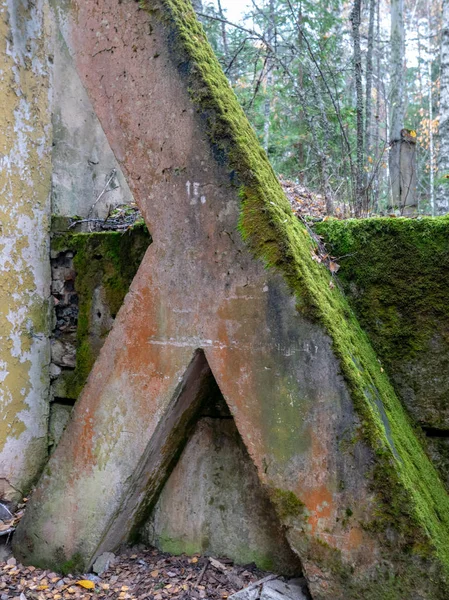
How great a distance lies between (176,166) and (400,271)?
147 centimetres

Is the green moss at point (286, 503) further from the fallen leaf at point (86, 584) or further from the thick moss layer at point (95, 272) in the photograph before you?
the thick moss layer at point (95, 272)

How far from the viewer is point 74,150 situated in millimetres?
4250

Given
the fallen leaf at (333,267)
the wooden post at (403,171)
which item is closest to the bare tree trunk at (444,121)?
the wooden post at (403,171)

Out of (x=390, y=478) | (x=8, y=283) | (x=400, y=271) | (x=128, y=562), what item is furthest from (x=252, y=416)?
(x=8, y=283)

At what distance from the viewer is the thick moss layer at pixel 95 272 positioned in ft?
11.5

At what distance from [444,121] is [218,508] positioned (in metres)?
7.84

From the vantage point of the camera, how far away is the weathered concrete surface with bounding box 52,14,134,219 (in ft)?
13.4

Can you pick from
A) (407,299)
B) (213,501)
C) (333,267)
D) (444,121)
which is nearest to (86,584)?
(213,501)

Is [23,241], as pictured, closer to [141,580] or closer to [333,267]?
[333,267]

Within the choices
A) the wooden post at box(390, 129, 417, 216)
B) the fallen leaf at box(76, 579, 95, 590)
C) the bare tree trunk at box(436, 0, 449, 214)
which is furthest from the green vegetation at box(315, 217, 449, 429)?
the bare tree trunk at box(436, 0, 449, 214)

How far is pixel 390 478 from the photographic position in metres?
2.14

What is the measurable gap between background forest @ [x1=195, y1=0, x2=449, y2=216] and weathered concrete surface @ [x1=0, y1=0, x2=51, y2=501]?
1772mm

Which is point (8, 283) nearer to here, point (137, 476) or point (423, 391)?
point (137, 476)

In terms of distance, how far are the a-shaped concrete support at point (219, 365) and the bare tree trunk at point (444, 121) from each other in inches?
246
